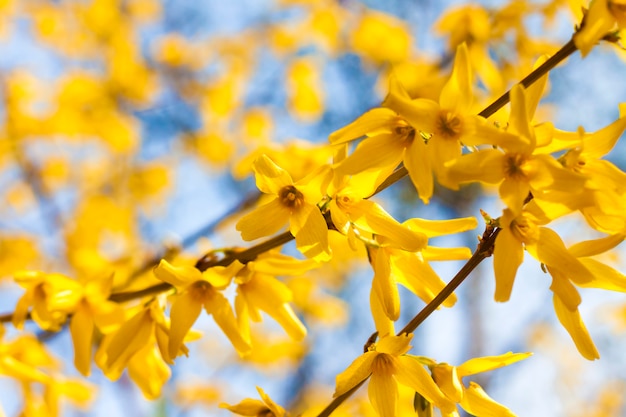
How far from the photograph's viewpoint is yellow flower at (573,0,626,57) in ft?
3.57

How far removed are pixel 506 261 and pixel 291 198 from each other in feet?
1.54

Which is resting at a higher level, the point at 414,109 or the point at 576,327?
the point at 414,109

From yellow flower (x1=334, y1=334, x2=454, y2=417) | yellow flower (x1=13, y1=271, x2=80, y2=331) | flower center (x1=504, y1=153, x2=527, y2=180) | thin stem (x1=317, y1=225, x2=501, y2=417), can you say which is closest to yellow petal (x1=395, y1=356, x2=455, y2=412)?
yellow flower (x1=334, y1=334, x2=454, y2=417)

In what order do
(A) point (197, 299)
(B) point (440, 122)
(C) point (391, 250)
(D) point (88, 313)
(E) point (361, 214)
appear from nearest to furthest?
(B) point (440, 122) < (E) point (361, 214) < (C) point (391, 250) < (A) point (197, 299) < (D) point (88, 313)

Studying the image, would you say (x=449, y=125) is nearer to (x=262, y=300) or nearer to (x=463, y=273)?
(x=463, y=273)

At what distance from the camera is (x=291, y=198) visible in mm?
1308

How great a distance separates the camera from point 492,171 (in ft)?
3.54

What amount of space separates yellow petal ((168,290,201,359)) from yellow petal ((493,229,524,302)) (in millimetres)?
732

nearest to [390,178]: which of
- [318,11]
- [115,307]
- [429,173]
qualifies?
[429,173]

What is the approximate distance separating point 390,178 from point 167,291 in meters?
0.67

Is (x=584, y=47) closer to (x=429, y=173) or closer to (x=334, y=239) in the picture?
(x=429, y=173)

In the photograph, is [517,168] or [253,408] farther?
[253,408]

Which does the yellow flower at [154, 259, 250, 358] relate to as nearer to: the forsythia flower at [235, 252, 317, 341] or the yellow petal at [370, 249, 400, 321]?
the forsythia flower at [235, 252, 317, 341]

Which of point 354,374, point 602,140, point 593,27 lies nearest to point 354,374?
point 354,374
